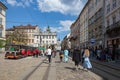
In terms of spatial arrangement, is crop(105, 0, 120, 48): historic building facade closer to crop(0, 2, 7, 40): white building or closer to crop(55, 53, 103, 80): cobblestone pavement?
crop(55, 53, 103, 80): cobblestone pavement

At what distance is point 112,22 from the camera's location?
126 ft

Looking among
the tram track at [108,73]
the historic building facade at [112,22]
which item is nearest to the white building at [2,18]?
the historic building facade at [112,22]

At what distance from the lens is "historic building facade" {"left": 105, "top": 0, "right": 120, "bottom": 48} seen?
35.1 metres

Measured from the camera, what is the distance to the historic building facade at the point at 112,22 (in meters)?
35.1

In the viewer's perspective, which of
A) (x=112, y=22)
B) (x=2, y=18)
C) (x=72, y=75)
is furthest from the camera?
(x=2, y=18)

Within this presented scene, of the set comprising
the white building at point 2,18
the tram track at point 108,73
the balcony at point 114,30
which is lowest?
the tram track at point 108,73

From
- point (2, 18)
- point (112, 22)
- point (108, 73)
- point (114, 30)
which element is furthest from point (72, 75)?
point (2, 18)

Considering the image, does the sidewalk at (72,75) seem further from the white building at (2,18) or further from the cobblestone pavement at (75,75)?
the white building at (2,18)

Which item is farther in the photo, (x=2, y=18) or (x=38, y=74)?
(x=2, y=18)

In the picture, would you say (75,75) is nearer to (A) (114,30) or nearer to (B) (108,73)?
(B) (108,73)

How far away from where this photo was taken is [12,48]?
3916cm

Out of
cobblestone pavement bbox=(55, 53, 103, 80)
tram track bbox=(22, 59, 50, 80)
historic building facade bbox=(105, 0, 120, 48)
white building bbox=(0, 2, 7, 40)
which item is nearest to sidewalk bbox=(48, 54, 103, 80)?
cobblestone pavement bbox=(55, 53, 103, 80)

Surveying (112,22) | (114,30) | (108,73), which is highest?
(112,22)

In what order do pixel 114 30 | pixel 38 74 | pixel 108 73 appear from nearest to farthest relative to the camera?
pixel 38 74, pixel 108 73, pixel 114 30
